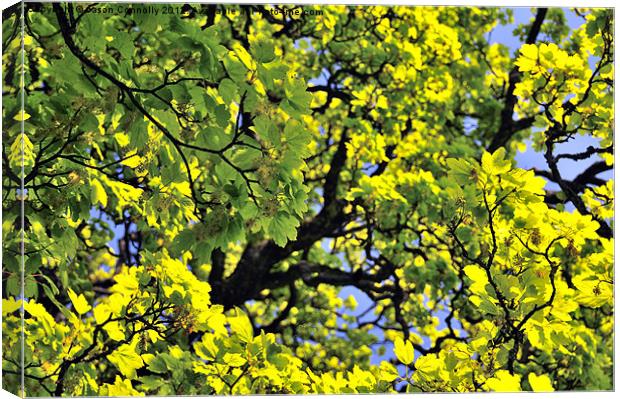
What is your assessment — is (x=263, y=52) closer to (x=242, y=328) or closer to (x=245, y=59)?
(x=245, y=59)

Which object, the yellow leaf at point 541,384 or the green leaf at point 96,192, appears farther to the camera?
the yellow leaf at point 541,384

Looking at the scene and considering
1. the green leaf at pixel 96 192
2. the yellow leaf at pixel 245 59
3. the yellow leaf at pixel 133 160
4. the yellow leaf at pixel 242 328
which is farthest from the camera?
the yellow leaf at pixel 242 328

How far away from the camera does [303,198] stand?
3.59 m

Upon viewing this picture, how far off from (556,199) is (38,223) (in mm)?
3367

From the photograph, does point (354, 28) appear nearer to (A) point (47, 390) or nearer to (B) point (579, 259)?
(B) point (579, 259)

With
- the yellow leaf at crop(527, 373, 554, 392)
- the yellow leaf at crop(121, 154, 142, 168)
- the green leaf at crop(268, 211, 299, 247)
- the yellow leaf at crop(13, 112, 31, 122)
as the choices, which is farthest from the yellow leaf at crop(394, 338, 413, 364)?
the yellow leaf at crop(13, 112, 31, 122)

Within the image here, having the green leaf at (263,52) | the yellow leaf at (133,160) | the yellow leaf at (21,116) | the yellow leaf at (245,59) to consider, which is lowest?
the yellow leaf at (133,160)

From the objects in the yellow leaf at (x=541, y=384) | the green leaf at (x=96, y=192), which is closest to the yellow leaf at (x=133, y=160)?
the green leaf at (x=96, y=192)

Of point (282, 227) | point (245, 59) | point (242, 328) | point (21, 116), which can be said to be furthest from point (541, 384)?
point (21, 116)

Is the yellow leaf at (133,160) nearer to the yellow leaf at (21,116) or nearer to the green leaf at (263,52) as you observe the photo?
the yellow leaf at (21,116)

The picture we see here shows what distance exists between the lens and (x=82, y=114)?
3678 mm

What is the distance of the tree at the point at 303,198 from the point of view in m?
3.62

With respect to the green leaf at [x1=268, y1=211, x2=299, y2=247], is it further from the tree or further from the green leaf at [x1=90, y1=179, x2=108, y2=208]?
the green leaf at [x1=90, y1=179, x2=108, y2=208]

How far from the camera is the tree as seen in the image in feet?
11.9
